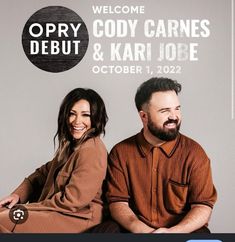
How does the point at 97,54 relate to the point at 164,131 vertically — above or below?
above

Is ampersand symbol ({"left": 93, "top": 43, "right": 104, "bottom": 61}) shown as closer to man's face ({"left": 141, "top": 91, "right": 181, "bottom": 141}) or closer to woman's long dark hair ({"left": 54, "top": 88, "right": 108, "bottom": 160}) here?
woman's long dark hair ({"left": 54, "top": 88, "right": 108, "bottom": 160})

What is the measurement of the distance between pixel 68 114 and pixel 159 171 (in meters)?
0.54

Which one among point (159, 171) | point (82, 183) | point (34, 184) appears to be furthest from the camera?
point (34, 184)

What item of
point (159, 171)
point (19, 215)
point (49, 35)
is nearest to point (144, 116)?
point (159, 171)

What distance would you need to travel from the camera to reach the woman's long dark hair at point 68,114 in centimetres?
279

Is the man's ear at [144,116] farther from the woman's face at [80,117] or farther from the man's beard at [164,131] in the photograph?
the woman's face at [80,117]

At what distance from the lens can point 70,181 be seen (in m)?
2.66

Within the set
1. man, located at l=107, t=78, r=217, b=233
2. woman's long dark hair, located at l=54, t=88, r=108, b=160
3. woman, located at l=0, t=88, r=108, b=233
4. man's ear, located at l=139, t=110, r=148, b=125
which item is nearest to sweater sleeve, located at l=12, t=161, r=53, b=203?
woman, located at l=0, t=88, r=108, b=233

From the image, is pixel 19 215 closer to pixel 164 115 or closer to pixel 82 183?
pixel 82 183

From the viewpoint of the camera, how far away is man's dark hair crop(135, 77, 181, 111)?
2.79m

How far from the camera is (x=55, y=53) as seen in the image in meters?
2.90

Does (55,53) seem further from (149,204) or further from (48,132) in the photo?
(149,204)

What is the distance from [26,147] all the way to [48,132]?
0.46 ft

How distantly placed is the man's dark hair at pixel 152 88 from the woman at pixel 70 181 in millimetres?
192
